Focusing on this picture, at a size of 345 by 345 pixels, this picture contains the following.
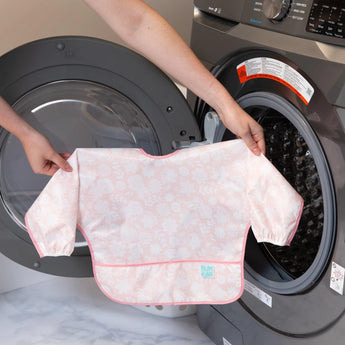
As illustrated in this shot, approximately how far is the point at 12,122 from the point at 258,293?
626mm

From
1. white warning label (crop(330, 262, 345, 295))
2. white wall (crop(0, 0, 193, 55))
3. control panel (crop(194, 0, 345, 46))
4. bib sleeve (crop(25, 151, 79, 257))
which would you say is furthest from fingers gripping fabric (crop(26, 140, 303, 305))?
white wall (crop(0, 0, 193, 55))

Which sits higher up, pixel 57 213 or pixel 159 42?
pixel 159 42

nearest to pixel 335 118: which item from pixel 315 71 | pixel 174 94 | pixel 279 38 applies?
pixel 315 71

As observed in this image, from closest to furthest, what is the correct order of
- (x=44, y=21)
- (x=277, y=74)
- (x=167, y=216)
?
(x=277, y=74) → (x=167, y=216) → (x=44, y=21)

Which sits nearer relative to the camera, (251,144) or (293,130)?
(251,144)

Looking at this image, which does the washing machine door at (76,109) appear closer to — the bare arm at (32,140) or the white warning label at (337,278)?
the bare arm at (32,140)

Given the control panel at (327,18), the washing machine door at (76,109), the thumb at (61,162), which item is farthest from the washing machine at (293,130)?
the thumb at (61,162)

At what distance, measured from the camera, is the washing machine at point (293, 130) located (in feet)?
3.17

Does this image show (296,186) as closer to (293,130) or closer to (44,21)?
(293,130)

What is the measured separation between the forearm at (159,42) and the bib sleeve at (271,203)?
0.13m

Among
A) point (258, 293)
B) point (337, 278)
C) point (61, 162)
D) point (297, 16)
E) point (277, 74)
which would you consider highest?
point (297, 16)

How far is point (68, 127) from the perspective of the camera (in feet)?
4.16

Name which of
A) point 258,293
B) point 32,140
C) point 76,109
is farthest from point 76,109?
point 258,293

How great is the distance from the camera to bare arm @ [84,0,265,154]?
3.49 ft
